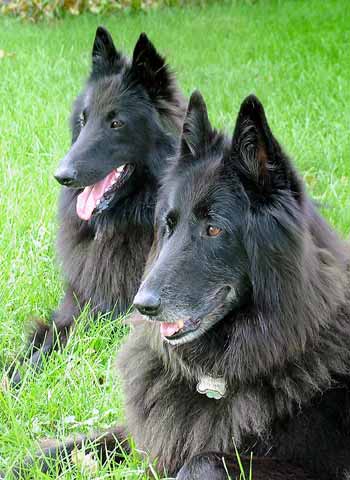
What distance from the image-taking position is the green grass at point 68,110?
3.63 meters

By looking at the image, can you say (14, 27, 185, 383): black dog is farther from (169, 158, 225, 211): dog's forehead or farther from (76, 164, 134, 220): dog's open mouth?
(169, 158, 225, 211): dog's forehead

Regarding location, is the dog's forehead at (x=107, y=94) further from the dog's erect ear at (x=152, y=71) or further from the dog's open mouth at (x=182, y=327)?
the dog's open mouth at (x=182, y=327)

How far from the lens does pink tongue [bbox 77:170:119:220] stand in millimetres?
4512

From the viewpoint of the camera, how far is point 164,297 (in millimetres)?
2779

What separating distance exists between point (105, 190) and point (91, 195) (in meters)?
0.12

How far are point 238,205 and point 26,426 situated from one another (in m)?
1.47

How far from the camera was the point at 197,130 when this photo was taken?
2936mm

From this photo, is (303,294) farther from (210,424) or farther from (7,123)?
(7,123)

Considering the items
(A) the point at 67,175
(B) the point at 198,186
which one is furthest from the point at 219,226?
(A) the point at 67,175

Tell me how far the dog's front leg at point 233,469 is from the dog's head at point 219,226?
1.45 feet

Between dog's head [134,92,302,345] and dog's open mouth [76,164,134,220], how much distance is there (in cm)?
158

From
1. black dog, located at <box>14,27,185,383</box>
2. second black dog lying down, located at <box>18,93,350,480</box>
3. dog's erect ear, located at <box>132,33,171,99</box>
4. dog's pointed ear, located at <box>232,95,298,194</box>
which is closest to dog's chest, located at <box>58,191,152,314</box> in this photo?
black dog, located at <box>14,27,185,383</box>

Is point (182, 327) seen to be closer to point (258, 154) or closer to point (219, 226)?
point (219, 226)

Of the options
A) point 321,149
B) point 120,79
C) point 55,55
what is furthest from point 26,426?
point 55,55
